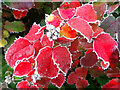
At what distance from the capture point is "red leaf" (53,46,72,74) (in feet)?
1.80

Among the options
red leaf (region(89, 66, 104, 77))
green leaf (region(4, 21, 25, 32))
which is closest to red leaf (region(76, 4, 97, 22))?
red leaf (region(89, 66, 104, 77))

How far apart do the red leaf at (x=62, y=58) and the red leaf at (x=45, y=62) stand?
0.02 meters

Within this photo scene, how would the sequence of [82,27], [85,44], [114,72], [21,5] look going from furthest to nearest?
1. [21,5]
2. [114,72]
3. [85,44]
4. [82,27]

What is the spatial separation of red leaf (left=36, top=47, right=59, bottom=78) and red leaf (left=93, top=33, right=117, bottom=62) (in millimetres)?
163

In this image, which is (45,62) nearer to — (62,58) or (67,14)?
(62,58)

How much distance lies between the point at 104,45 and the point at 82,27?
11 centimetres

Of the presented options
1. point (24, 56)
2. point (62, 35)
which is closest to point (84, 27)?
point (62, 35)

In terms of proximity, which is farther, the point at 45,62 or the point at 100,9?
the point at 100,9

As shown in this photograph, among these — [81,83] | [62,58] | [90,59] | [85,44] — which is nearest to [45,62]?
[62,58]

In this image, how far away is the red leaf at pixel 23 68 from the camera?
0.66 meters

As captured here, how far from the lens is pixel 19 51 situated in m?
0.59

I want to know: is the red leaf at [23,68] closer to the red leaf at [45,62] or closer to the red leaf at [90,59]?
the red leaf at [45,62]

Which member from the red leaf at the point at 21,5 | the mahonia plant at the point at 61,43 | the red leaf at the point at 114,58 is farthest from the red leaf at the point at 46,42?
the red leaf at the point at 21,5

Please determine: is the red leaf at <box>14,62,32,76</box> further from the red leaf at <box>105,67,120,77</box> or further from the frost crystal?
the red leaf at <box>105,67,120,77</box>
